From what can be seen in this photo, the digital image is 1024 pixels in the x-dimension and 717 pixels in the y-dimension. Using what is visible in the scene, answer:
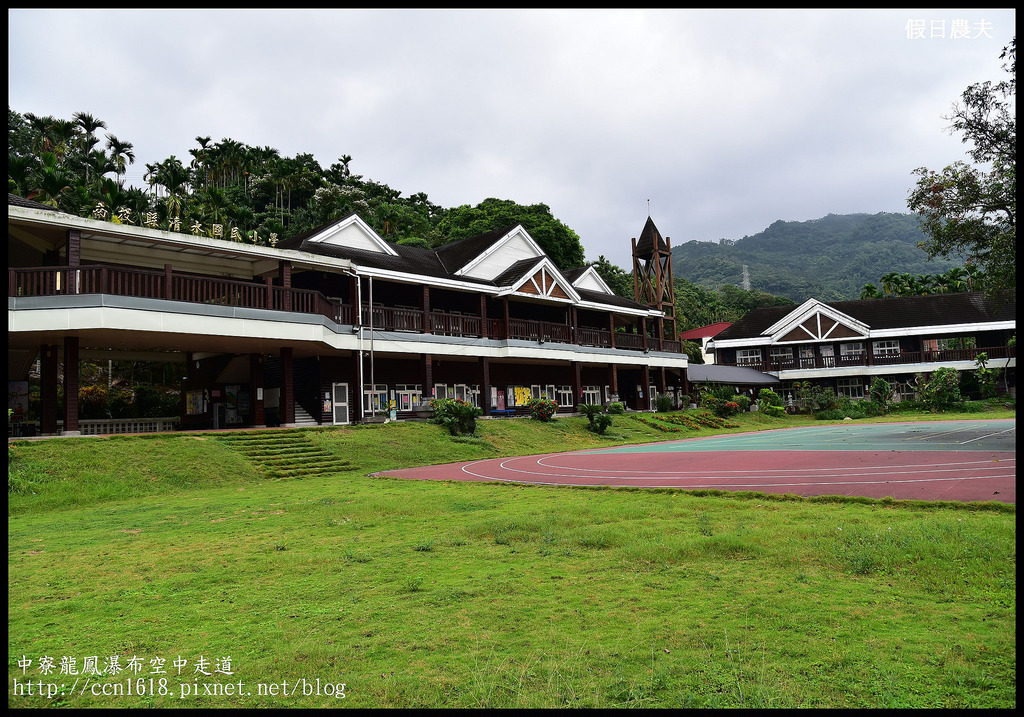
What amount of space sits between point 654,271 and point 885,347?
21.8 meters

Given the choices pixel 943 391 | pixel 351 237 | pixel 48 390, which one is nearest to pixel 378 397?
pixel 351 237

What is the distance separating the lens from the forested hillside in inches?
5162

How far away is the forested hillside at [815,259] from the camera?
430ft

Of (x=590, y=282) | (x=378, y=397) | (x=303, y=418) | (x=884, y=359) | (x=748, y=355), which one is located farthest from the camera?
(x=748, y=355)

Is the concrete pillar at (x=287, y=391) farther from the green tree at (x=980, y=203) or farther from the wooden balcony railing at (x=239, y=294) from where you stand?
the green tree at (x=980, y=203)

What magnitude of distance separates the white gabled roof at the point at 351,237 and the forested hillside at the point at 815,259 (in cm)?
10282

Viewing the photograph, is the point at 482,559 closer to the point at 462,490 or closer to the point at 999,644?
the point at 999,644

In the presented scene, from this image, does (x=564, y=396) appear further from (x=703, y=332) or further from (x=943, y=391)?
(x=703, y=332)

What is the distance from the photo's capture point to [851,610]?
5.18m

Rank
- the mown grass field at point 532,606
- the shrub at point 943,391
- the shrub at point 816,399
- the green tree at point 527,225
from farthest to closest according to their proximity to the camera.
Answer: the green tree at point 527,225 → the shrub at point 816,399 → the shrub at point 943,391 → the mown grass field at point 532,606

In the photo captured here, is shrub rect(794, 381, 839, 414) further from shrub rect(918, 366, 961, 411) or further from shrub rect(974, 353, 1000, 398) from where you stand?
shrub rect(974, 353, 1000, 398)

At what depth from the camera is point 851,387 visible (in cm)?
5431

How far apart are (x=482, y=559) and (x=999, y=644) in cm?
467

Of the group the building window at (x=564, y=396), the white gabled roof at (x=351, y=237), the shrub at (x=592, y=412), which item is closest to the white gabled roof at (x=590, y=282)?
the building window at (x=564, y=396)
